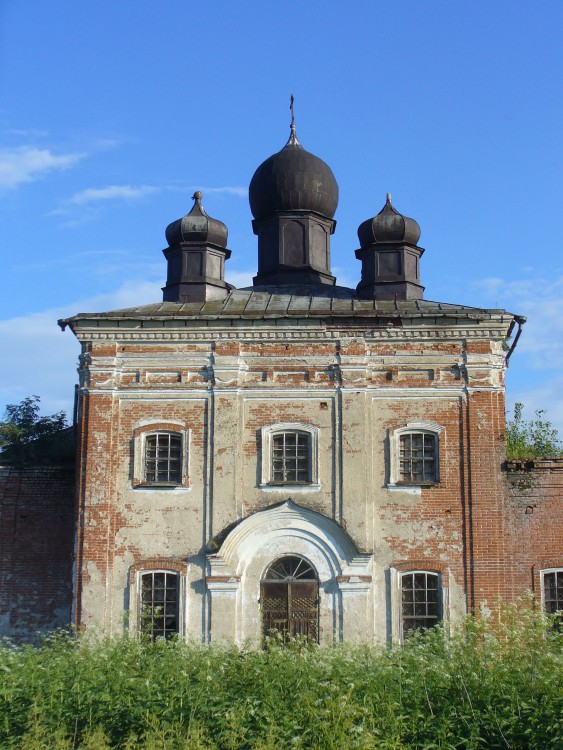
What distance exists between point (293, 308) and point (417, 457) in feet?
11.8

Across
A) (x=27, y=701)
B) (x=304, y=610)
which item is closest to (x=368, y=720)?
(x=27, y=701)

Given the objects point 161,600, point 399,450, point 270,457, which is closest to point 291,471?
point 270,457

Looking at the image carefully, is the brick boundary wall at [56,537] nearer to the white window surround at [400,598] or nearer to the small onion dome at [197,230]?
the white window surround at [400,598]

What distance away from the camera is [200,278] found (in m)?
19.7

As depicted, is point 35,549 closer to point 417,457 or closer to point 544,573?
point 417,457

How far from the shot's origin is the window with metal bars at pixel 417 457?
57.1 feet

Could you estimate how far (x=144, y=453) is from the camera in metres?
17.7

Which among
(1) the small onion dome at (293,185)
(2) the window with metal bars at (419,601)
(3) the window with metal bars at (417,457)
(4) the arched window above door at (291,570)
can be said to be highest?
(1) the small onion dome at (293,185)

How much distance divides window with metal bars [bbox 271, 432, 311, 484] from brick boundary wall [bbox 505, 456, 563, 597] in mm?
3518

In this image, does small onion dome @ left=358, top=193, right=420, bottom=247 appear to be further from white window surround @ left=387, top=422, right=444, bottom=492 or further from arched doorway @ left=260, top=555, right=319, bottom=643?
arched doorway @ left=260, top=555, right=319, bottom=643

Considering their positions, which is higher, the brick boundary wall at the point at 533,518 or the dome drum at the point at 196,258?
the dome drum at the point at 196,258

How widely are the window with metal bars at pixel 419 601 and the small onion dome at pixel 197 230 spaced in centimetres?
767

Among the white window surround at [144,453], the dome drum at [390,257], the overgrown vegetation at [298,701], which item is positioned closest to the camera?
the overgrown vegetation at [298,701]

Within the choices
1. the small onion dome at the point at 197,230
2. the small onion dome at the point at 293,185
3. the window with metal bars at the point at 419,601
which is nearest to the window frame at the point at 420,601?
the window with metal bars at the point at 419,601
